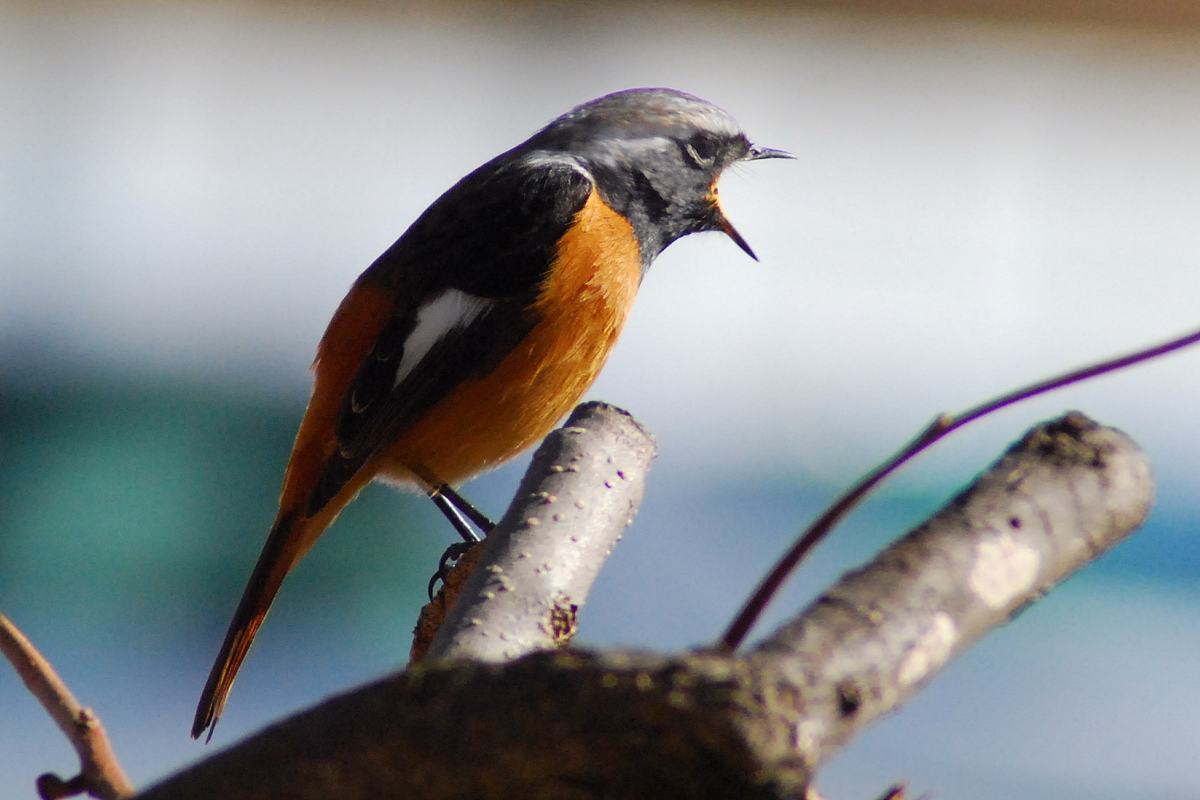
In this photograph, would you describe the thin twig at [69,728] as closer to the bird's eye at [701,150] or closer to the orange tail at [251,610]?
the orange tail at [251,610]

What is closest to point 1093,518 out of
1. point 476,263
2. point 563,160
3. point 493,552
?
point 493,552

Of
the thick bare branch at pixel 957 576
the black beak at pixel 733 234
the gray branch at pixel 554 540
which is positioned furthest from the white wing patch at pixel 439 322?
the thick bare branch at pixel 957 576

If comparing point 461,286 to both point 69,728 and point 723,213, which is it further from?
point 69,728

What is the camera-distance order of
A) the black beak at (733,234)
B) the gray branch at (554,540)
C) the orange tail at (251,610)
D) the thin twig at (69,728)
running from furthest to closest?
1. the black beak at (733,234)
2. the orange tail at (251,610)
3. the gray branch at (554,540)
4. the thin twig at (69,728)

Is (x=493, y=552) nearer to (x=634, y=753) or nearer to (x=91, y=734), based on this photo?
(x=91, y=734)

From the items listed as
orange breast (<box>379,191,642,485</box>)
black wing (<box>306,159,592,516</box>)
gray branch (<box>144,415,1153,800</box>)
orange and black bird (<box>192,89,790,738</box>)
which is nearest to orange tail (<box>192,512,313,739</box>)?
orange and black bird (<box>192,89,790,738</box>)

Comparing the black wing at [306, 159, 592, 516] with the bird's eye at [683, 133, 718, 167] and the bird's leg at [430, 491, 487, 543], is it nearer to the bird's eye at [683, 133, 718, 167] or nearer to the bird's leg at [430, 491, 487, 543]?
the bird's leg at [430, 491, 487, 543]

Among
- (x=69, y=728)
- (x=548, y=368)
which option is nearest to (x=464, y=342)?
(x=548, y=368)
